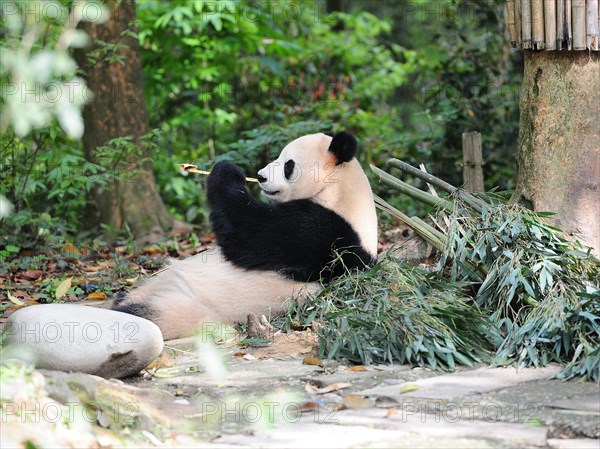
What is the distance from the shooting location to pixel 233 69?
36.5ft

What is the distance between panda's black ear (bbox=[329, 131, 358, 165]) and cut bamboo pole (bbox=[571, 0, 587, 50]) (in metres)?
1.50

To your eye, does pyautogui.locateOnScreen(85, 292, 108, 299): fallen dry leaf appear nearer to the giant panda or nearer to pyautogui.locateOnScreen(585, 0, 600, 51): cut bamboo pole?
the giant panda

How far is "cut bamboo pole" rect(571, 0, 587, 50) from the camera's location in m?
5.18

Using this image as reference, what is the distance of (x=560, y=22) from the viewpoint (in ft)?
17.1

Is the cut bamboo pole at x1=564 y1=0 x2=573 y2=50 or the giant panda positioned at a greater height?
the cut bamboo pole at x1=564 y1=0 x2=573 y2=50

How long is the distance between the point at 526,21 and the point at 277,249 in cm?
213

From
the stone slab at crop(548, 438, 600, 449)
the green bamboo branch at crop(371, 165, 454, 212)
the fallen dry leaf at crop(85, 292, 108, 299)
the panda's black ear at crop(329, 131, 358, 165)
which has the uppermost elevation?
the panda's black ear at crop(329, 131, 358, 165)

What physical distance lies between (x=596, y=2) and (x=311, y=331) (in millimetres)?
2671

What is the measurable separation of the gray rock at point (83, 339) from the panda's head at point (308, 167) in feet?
4.93

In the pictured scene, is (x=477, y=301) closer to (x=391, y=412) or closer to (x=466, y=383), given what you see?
(x=466, y=383)

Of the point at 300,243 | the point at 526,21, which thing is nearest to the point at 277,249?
the point at 300,243

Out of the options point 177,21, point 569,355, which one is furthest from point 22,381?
point 177,21

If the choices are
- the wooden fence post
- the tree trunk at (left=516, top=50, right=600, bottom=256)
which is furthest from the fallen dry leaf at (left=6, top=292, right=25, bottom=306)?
the wooden fence post

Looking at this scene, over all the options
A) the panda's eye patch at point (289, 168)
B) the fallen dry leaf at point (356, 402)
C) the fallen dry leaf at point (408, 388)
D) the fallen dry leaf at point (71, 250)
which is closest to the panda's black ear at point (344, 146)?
the panda's eye patch at point (289, 168)
